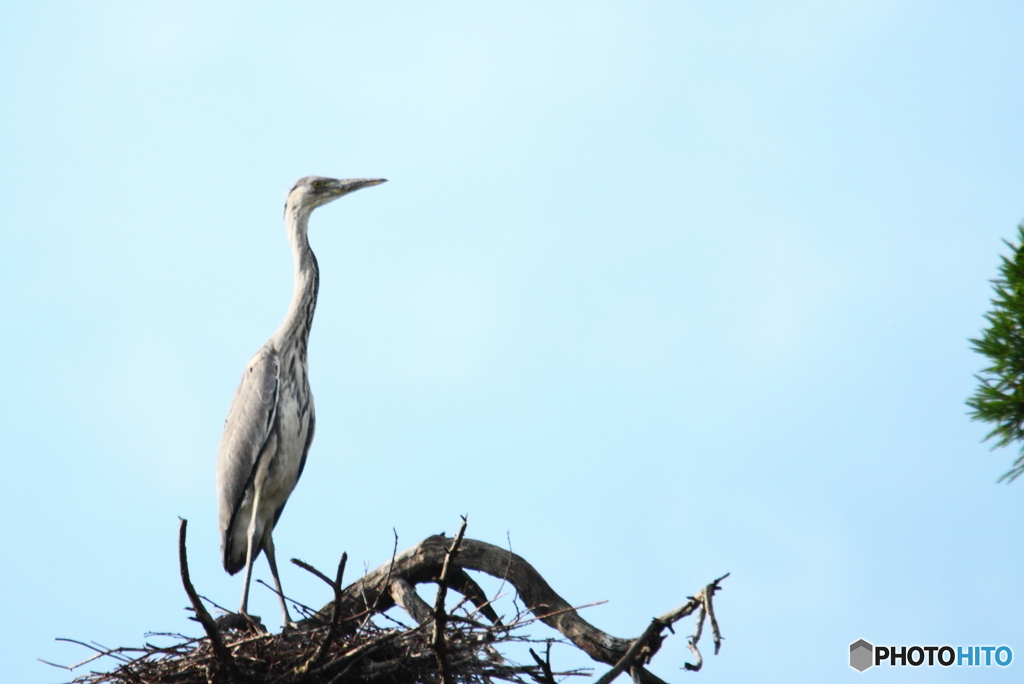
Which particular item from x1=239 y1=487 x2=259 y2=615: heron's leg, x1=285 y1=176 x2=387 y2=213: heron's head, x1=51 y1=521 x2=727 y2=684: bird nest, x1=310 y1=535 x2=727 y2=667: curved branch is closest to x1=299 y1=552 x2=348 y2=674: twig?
x1=51 y1=521 x2=727 y2=684: bird nest

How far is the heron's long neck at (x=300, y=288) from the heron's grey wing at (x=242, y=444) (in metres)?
0.31

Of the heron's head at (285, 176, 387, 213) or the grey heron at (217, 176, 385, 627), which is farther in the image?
the heron's head at (285, 176, 387, 213)

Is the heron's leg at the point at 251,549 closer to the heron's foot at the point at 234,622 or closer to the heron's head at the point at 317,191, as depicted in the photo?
the heron's foot at the point at 234,622

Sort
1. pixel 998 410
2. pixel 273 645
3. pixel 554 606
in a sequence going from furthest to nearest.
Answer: pixel 554 606 < pixel 273 645 < pixel 998 410

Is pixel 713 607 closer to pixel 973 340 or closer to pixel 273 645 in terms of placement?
pixel 973 340

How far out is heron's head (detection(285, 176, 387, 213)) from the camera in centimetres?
681

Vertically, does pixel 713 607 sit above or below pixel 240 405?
below

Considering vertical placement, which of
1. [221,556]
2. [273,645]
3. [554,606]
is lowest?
[273,645]

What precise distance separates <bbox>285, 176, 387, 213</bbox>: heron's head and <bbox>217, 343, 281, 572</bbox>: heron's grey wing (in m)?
1.29

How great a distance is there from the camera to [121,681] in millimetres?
4215

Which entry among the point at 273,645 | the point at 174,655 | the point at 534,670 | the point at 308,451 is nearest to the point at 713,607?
the point at 534,670

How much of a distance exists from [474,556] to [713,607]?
2.25 meters

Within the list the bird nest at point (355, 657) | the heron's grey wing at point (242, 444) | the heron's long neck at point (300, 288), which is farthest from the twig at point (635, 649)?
the heron's long neck at point (300, 288)

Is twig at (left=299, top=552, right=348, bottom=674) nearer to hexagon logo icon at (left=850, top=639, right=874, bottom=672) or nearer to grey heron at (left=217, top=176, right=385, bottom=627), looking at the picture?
grey heron at (left=217, top=176, right=385, bottom=627)
